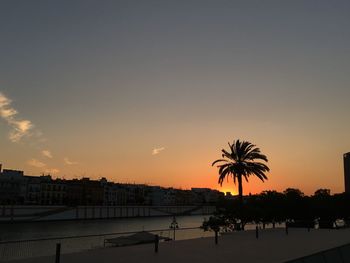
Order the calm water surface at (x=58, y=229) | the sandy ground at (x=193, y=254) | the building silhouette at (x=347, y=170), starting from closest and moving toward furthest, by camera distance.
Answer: the sandy ground at (x=193, y=254) < the calm water surface at (x=58, y=229) < the building silhouette at (x=347, y=170)

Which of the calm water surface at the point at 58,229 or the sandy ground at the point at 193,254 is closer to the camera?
the sandy ground at the point at 193,254

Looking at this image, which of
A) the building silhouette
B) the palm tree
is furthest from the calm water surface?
the building silhouette

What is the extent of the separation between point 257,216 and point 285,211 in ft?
29.0

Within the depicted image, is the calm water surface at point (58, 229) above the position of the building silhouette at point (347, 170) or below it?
below

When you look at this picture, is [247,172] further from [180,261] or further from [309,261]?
[309,261]

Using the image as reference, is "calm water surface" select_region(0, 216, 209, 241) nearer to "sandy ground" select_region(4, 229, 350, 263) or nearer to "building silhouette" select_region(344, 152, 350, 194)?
"sandy ground" select_region(4, 229, 350, 263)

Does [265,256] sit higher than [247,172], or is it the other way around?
[247,172]

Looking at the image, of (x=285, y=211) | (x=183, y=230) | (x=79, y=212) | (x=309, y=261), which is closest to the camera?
(x=309, y=261)

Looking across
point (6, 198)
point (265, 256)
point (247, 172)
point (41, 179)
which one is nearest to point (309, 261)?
point (265, 256)

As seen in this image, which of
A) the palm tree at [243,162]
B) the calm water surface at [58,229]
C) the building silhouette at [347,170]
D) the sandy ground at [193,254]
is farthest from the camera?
the building silhouette at [347,170]

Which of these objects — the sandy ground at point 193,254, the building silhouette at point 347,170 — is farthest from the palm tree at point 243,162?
the building silhouette at point 347,170

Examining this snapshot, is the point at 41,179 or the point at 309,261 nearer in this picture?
the point at 309,261

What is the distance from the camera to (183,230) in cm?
3195

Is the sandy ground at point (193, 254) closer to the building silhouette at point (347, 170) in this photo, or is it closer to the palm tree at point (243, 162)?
the palm tree at point (243, 162)
